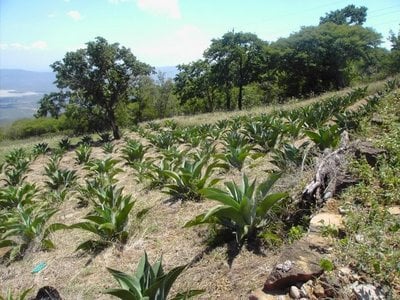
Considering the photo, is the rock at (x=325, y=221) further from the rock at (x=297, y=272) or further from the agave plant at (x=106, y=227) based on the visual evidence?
the agave plant at (x=106, y=227)

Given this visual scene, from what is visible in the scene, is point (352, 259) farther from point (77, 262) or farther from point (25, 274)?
point (25, 274)

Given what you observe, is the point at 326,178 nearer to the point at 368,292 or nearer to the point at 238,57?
the point at 368,292

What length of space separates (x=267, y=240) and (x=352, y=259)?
100cm

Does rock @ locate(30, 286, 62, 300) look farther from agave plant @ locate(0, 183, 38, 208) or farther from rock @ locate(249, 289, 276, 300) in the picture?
agave plant @ locate(0, 183, 38, 208)

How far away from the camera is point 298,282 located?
7.74 ft

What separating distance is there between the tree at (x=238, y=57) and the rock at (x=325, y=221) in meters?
32.6

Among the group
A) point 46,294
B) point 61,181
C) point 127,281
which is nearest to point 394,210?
point 127,281

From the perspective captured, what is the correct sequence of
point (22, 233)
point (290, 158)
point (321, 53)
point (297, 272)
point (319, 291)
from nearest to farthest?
point (319, 291)
point (297, 272)
point (22, 233)
point (290, 158)
point (321, 53)

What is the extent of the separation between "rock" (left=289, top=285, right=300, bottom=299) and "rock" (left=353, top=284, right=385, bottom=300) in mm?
347

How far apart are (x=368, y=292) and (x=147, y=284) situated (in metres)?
1.53

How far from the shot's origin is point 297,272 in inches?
92.7

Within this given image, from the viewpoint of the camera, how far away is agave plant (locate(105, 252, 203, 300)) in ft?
8.45

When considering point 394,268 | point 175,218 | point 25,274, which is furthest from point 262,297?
point 25,274

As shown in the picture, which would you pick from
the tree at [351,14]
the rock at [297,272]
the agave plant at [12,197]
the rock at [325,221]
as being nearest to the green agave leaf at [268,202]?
the rock at [325,221]
